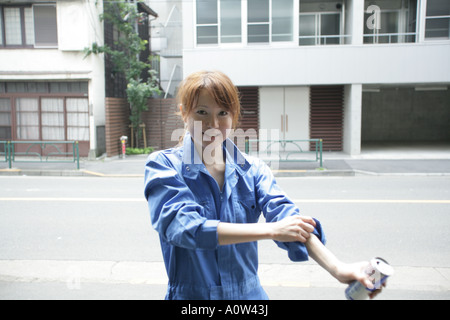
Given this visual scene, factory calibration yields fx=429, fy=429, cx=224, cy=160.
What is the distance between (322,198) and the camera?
9234 millimetres

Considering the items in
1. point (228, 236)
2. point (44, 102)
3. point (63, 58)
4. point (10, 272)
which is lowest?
point (10, 272)

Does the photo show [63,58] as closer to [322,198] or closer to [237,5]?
[237,5]

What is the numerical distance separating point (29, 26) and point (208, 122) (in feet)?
56.5

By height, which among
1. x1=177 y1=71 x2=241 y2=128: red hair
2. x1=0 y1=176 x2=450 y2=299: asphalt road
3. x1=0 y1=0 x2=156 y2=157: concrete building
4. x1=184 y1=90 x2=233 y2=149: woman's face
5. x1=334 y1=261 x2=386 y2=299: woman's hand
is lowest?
x1=0 y1=176 x2=450 y2=299: asphalt road

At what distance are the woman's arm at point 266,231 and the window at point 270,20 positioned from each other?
1621cm

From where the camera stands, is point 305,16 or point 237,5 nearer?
point 237,5

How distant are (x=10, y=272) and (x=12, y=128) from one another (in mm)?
13542

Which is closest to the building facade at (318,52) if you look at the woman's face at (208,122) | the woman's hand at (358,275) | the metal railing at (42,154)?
the metal railing at (42,154)

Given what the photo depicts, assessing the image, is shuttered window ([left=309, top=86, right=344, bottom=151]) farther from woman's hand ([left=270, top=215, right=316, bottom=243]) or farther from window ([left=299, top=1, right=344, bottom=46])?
woman's hand ([left=270, top=215, right=316, bottom=243])

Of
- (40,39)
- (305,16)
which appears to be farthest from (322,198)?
(40,39)

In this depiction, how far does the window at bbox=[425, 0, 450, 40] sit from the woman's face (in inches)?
682

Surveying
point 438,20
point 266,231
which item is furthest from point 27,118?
point 266,231

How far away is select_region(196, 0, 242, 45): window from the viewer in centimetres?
1680

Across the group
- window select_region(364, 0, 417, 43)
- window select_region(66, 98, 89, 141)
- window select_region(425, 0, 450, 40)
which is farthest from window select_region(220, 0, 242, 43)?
window select_region(425, 0, 450, 40)
